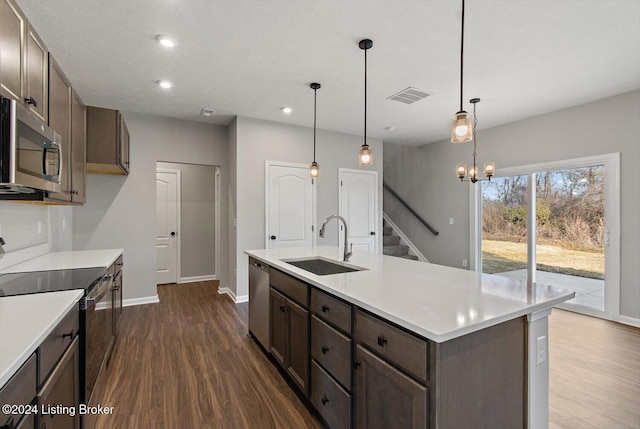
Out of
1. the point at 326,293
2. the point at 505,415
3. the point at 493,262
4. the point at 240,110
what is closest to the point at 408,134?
the point at 493,262

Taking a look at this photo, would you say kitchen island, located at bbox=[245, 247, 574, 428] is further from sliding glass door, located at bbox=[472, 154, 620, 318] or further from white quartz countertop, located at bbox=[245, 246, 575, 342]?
sliding glass door, located at bbox=[472, 154, 620, 318]

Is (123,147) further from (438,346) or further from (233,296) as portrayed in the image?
(438,346)

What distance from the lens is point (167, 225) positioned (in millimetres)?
5738

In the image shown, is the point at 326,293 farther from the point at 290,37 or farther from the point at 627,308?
the point at 627,308

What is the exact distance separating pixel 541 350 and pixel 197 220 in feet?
18.5

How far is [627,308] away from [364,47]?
4347 mm

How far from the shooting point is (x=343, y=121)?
496 cm

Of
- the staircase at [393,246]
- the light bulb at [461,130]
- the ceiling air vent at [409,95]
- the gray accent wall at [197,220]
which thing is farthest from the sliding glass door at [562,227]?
the gray accent wall at [197,220]

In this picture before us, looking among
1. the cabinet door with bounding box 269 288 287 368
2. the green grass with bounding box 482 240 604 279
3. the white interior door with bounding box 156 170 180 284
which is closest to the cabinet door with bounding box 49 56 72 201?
the cabinet door with bounding box 269 288 287 368

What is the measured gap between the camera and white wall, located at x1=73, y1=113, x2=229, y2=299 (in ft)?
13.8

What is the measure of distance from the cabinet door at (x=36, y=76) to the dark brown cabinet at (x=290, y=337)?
1995 millimetres

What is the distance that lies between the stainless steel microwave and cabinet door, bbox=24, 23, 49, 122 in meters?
0.33

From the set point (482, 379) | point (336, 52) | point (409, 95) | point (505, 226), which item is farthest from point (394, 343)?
point (505, 226)

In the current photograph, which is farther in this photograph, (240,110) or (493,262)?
(493,262)
